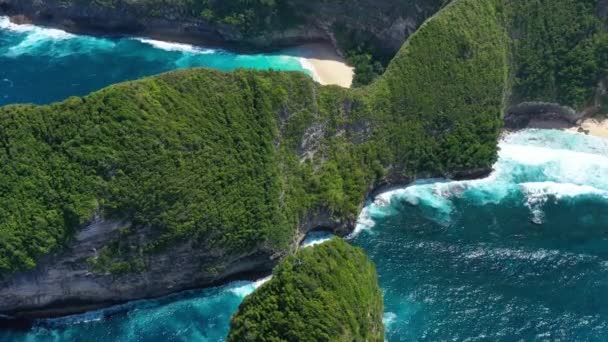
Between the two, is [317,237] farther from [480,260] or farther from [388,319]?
[480,260]

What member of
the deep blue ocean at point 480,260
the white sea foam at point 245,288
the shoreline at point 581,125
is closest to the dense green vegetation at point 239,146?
the white sea foam at point 245,288

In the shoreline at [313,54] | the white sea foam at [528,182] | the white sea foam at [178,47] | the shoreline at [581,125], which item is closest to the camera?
the white sea foam at [528,182]

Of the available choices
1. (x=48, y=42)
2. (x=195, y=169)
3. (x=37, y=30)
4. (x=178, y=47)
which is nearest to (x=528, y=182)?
(x=195, y=169)

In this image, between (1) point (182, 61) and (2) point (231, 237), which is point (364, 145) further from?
(1) point (182, 61)

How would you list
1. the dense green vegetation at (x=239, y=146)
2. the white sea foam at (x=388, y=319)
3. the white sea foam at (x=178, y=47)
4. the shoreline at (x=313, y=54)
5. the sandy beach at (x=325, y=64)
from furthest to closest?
1. the white sea foam at (x=178, y=47)
2. the shoreline at (x=313, y=54)
3. the sandy beach at (x=325, y=64)
4. the white sea foam at (x=388, y=319)
5. the dense green vegetation at (x=239, y=146)

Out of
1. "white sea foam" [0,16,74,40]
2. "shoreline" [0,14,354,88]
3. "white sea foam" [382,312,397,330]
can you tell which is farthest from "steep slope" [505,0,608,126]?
"white sea foam" [0,16,74,40]

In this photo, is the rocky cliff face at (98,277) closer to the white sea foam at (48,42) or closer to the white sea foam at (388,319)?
the white sea foam at (388,319)

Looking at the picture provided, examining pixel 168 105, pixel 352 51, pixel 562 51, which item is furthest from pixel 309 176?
pixel 562 51
